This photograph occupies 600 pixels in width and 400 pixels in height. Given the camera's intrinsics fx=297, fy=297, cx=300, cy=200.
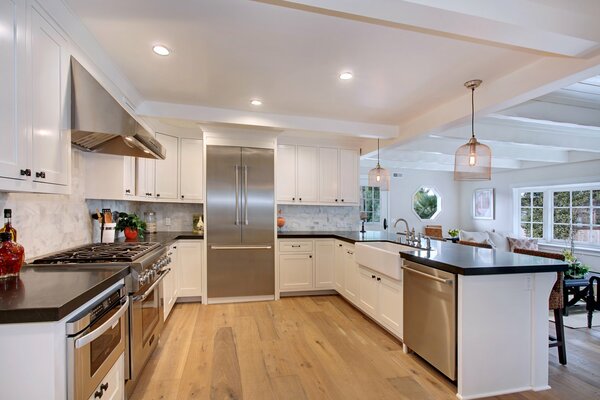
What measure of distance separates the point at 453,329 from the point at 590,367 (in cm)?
143

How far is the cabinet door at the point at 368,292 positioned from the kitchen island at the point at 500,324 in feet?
3.65

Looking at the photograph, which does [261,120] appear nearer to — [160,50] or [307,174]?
[307,174]

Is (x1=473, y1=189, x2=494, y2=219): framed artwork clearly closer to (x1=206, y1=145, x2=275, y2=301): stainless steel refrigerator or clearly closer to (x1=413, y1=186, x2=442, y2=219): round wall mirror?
(x1=413, y1=186, x2=442, y2=219): round wall mirror

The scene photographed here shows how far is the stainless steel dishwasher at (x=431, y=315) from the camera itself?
2.07 m

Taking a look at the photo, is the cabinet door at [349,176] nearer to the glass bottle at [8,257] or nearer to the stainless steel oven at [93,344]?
the stainless steel oven at [93,344]

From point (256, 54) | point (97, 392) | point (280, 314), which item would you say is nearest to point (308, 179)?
point (280, 314)

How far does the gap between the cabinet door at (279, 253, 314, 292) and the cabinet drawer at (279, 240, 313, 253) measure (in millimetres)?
58

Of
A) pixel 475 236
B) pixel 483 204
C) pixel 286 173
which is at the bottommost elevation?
pixel 475 236

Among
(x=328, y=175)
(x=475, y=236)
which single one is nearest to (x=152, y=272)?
(x=328, y=175)

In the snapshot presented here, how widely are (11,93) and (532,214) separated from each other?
341 inches

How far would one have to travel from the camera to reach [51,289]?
1304 mm

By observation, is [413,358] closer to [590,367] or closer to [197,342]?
[590,367]

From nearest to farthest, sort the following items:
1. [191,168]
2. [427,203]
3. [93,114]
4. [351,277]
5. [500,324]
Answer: [93,114]
[500,324]
[351,277]
[191,168]
[427,203]

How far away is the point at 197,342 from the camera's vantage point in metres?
2.82
